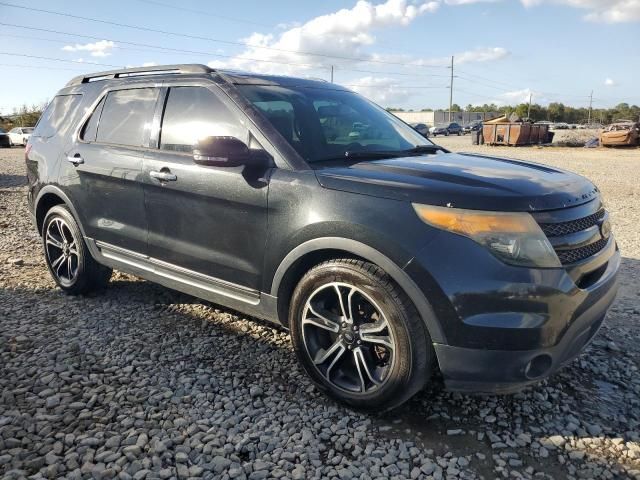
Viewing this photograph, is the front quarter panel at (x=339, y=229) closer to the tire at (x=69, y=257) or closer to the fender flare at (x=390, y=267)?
the fender flare at (x=390, y=267)

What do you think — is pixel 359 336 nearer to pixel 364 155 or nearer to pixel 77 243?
pixel 364 155

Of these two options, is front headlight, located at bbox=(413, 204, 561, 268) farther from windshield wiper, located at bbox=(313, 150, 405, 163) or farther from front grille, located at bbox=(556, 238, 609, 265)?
windshield wiper, located at bbox=(313, 150, 405, 163)

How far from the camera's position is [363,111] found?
4016 millimetres

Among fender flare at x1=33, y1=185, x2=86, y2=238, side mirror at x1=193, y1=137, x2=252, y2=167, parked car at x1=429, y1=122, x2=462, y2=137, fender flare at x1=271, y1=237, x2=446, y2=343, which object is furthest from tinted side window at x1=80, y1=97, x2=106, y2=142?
parked car at x1=429, y1=122, x2=462, y2=137

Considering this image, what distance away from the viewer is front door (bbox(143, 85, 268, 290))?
3115 millimetres

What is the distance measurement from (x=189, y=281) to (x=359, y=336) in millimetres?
1378

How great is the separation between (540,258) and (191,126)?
2.38 metres

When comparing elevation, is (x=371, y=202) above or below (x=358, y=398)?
above

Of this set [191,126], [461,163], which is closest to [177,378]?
[191,126]

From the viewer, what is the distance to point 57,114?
186 inches

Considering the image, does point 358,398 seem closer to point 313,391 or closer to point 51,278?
point 313,391

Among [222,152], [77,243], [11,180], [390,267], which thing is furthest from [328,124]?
[11,180]

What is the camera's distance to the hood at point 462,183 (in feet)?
8.09

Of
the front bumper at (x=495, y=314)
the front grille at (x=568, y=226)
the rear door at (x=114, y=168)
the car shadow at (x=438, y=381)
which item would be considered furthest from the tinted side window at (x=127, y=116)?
the front grille at (x=568, y=226)
